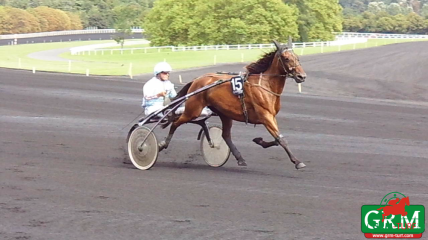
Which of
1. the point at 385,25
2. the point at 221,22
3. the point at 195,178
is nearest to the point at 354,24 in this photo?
the point at 385,25

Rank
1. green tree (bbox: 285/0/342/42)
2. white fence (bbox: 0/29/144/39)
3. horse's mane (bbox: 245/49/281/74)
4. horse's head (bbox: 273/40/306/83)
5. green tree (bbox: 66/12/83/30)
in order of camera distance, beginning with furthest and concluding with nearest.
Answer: green tree (bbox: 66/12/83/30), white fence (bbox: 0/29/144/39), green tree (bbox: 285/0/342/42), horse's mane (bbox: 245/49/281/74), horse's head (bbox: 273/40/306/83)

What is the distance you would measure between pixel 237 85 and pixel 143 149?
1.51 m

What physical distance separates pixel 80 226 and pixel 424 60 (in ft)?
122

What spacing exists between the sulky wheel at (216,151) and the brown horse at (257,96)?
179 millimetres

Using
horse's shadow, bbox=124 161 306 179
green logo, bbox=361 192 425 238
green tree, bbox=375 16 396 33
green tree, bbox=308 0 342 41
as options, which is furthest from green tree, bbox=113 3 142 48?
green logo, bbox=361 192 425 238

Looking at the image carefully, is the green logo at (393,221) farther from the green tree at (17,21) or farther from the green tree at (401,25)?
the green tree at (401,25)

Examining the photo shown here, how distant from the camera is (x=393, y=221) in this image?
6.18 meters

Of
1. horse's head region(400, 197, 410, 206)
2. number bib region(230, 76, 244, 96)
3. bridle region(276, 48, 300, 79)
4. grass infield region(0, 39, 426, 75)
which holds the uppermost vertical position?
bridle region(276, 48, 300, 79)

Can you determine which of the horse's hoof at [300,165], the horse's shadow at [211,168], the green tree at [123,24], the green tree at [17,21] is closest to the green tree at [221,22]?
the green tree at [123,24]

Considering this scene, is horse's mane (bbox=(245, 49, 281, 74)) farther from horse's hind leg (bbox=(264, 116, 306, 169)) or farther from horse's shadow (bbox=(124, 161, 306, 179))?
horse's shadow (bbox=(124, 161, 306, 179))

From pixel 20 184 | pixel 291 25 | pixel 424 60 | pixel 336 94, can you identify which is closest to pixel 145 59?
pixel 291 25

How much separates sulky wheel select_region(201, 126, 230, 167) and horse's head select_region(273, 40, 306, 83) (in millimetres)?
1433

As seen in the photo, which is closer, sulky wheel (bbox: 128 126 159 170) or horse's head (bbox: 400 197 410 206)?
horse's head (bbox: 400 197 410 206)

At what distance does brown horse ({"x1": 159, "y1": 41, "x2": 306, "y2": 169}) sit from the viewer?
9.32 meters
